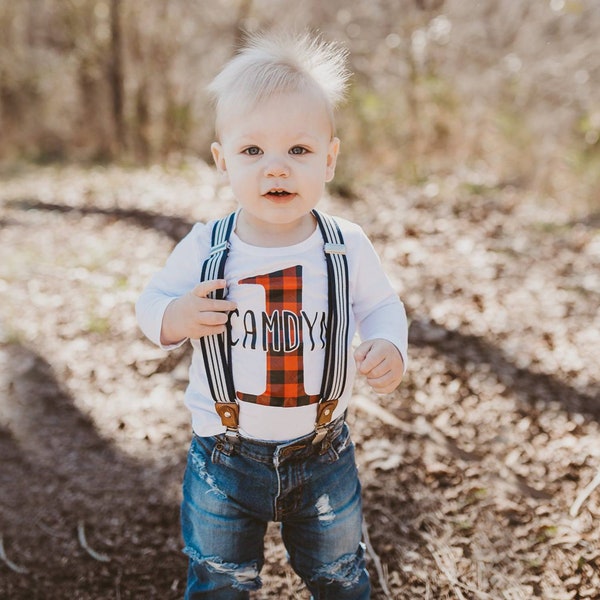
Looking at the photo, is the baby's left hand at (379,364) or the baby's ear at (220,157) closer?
the baby's left hand at (379,364)

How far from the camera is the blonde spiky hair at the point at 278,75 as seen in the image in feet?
5.14

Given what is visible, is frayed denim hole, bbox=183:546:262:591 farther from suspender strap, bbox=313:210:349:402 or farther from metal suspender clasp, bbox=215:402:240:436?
suspender strap, bbox=313:210:349:402

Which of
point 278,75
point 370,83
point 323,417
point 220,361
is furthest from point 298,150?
point 370,83

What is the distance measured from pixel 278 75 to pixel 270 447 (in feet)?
2.90

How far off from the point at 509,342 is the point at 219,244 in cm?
236

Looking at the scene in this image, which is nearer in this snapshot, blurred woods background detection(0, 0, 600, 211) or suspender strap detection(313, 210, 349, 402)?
suspender strap detection(313, 210, 349, 402)

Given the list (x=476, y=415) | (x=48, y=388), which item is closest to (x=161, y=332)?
(x=476, y=415)

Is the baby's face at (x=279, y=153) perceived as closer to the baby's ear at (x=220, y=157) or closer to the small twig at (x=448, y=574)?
the baby's ear at (x=220, y=157)

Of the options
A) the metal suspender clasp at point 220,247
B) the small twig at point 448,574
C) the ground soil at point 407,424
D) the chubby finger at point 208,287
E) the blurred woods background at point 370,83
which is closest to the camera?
the chubby finger at point 208,287

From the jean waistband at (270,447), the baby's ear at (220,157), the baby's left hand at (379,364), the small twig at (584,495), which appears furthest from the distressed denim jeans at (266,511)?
the small twig at (584,495)

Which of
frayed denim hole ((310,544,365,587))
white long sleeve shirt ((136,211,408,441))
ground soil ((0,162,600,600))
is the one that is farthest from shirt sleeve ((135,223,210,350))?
ground soil ((0,162,600,600))

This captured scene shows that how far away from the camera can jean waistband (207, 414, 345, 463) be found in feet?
5.41

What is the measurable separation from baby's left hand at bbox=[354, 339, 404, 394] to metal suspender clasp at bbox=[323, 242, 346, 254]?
234 mm

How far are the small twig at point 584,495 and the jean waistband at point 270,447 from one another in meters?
1.28
